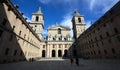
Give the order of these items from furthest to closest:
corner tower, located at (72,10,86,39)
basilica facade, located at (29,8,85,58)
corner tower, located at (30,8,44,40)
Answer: corner tower, located at (72,10,86,39), corner tower, located at (30,8,44,40), basilica facade, located at (29,8,85,58)

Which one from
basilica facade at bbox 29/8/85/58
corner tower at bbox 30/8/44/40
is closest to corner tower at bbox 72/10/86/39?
basilica facade at bbox 29/8/85/58

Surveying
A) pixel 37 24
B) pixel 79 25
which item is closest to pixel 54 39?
pixel 37 24

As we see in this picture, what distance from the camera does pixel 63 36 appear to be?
181 feet

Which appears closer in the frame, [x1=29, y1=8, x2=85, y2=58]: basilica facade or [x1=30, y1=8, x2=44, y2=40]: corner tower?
[x1=29, y1=8, x2=85, y2=58]: basilica facade

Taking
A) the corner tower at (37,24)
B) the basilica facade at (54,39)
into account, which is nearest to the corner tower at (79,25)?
the basilica facade at (54,39)

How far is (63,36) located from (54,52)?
37.7 feet

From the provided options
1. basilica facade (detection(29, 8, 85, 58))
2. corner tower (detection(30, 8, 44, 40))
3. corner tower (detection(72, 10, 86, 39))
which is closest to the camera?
basilica facade (detection(29, 8, 85, 58))

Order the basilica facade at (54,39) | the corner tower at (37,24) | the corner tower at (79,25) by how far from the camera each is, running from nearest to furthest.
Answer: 1. the basilica facade at (54,39)
2. the corner tower at (37,24)
3. the corner tower at (79,25)

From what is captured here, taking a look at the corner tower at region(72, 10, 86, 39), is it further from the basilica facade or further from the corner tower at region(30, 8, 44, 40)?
the corner tower at region(30, 8, 44, 40)

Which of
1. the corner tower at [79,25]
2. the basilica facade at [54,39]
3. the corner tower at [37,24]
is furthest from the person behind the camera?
the corner tower at [79,25]

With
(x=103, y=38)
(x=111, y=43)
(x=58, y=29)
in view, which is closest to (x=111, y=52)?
(x=111, y=43)

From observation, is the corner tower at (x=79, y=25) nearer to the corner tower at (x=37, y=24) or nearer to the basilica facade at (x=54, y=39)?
the basilica facade at (x=54, y=39)

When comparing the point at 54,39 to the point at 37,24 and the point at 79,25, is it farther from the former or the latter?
the point at 79,25

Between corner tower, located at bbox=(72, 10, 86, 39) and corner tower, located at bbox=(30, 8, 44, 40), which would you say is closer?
corner tower, located at bbox=(30, 8, 44, 40)
